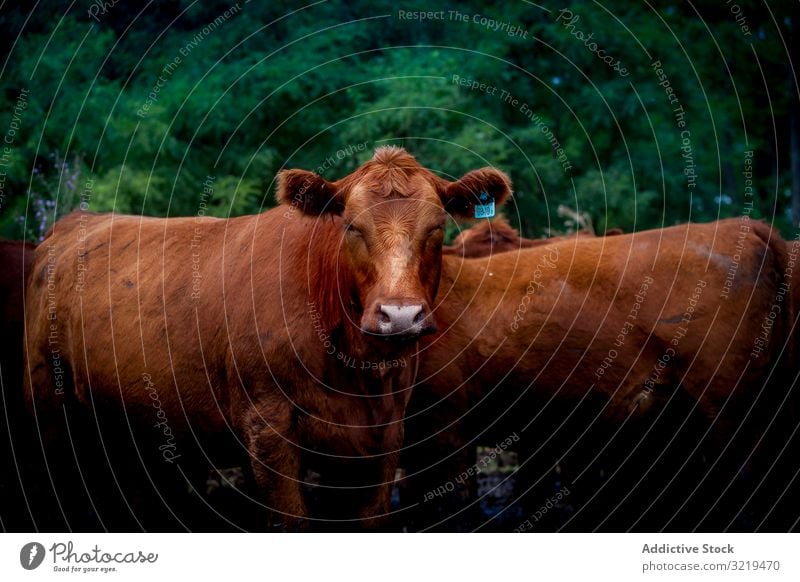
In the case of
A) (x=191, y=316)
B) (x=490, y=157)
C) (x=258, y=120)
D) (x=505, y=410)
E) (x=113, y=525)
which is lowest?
(x=113, y=525)

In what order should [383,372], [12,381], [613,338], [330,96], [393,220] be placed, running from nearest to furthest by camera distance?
[393,220], [383,372], [613,338], [12,381], [330,96]

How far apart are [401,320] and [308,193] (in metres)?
1.41

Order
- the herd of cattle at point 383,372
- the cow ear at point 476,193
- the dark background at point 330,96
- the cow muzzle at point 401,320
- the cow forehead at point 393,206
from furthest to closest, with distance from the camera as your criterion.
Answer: the dark background at point 330,96
the cow ear at point 476,193
the herd of cattle at point 383,372
the cow forehead at point 393,206
the cow muzzle at point 401,320

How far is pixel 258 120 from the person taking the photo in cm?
1516

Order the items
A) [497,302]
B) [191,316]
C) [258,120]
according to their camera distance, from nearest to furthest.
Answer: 1. [191,316]
2. [497,302]
3. [258,120]

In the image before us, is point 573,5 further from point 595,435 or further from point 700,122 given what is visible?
point 595,435

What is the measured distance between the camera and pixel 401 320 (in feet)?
20.9

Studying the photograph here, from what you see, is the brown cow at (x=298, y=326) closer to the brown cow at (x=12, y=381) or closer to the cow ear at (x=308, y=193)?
the cow ear at (x=308, y=193)

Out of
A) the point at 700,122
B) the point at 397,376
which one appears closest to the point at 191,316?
the point at 397,376

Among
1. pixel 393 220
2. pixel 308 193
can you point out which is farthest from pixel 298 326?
pixel 393 220

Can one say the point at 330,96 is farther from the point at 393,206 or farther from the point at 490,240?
the point at 393,206

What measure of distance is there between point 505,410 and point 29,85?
29.3ft

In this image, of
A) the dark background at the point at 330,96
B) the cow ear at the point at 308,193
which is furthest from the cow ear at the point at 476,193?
the dark background at the point at 330,96

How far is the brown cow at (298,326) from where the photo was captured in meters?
6.96
